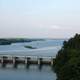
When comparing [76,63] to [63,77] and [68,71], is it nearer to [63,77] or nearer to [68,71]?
[68,71]

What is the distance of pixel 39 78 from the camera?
39375 millimetres

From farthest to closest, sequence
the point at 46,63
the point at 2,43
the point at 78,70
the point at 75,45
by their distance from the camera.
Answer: the point at 2,43 → the point at 46,63 → the point at 75,45 → the point at 78,70

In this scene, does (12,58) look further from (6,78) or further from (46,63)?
(6,78)

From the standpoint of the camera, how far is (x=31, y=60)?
2469 inches

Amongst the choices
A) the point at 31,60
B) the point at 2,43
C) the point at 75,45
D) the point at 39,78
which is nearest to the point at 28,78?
the point at 39,78

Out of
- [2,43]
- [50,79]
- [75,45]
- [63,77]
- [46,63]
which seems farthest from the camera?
[2,43]

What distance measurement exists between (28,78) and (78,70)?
86.6ft

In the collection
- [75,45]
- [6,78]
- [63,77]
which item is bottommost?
[6,78]

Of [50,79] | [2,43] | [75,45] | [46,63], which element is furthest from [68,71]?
[2,43]

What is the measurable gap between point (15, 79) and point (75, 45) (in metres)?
17.9

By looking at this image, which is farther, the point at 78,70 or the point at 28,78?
the point at 28,78

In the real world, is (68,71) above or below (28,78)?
above

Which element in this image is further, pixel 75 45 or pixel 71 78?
pixel 75 45

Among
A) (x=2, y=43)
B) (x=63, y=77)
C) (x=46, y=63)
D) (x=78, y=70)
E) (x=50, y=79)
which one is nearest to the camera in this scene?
(x=78, y=70)
